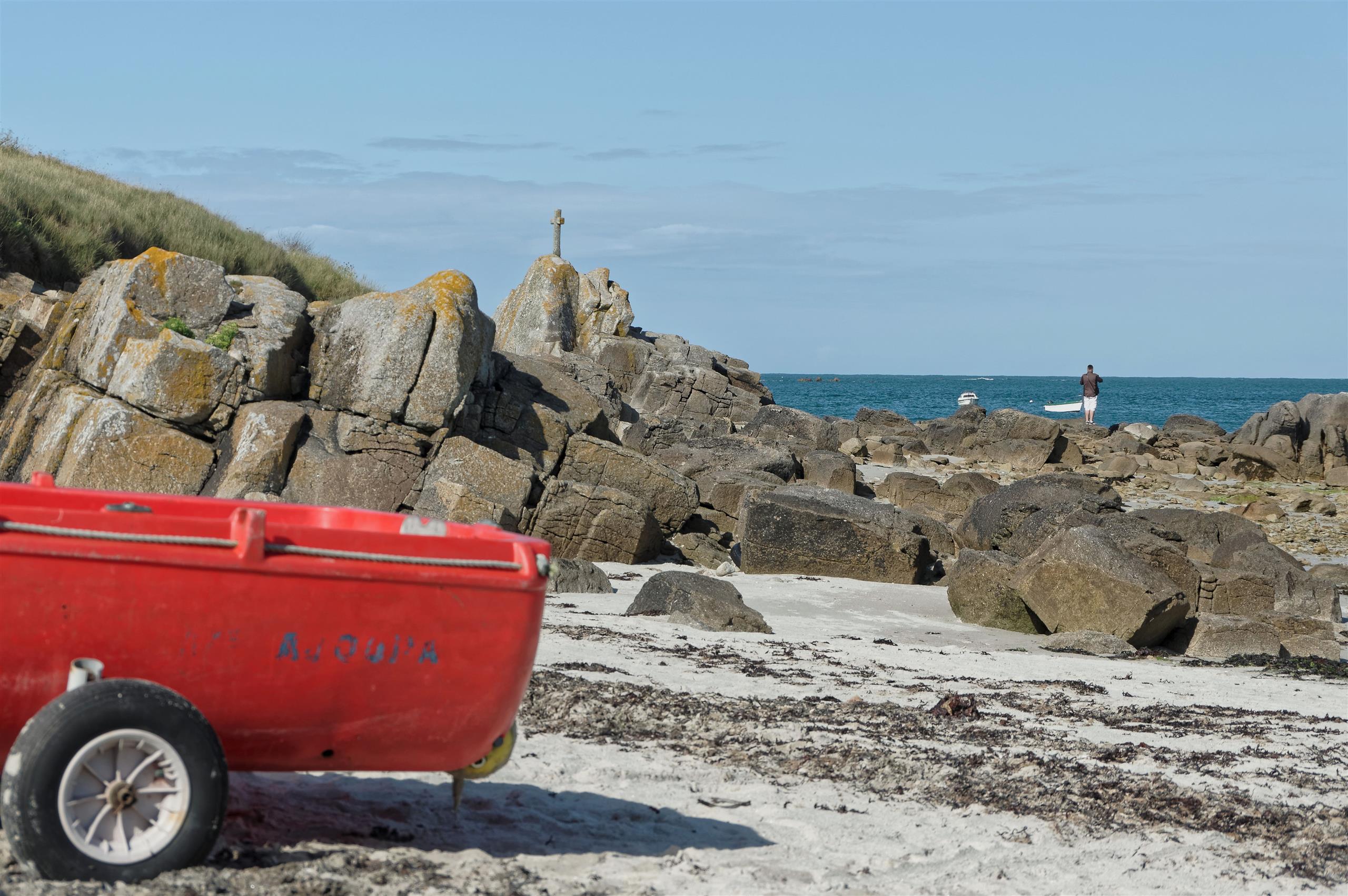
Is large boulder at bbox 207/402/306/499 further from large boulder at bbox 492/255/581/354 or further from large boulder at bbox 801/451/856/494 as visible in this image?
large boulder at bbox 492/255/581/354

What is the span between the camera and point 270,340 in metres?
13.9

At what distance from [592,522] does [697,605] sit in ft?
13.1

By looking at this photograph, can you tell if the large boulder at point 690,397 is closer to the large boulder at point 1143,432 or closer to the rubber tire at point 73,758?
the large boulder at point 1143,432

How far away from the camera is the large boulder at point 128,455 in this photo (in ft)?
42.1

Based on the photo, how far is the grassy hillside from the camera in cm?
1852

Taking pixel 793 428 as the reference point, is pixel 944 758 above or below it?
below

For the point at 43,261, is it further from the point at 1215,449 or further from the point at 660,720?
the point at 1215,449

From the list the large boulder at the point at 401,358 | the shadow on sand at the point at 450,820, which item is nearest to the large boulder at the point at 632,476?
the large boulder at the point at 401,358

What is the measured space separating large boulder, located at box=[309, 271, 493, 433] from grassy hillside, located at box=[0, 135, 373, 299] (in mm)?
6761

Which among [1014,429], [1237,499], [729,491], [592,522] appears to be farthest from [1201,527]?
[1014,429]

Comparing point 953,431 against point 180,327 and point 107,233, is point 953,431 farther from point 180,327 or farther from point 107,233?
point 180,327

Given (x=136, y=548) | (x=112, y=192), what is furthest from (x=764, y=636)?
(x=112, y=192)

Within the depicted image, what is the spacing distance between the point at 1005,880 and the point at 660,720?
8.42 ft

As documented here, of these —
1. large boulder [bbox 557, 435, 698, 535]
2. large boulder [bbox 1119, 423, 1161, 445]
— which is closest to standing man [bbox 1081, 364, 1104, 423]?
large boulder [bbox 1119, 423, 1161, 445]
